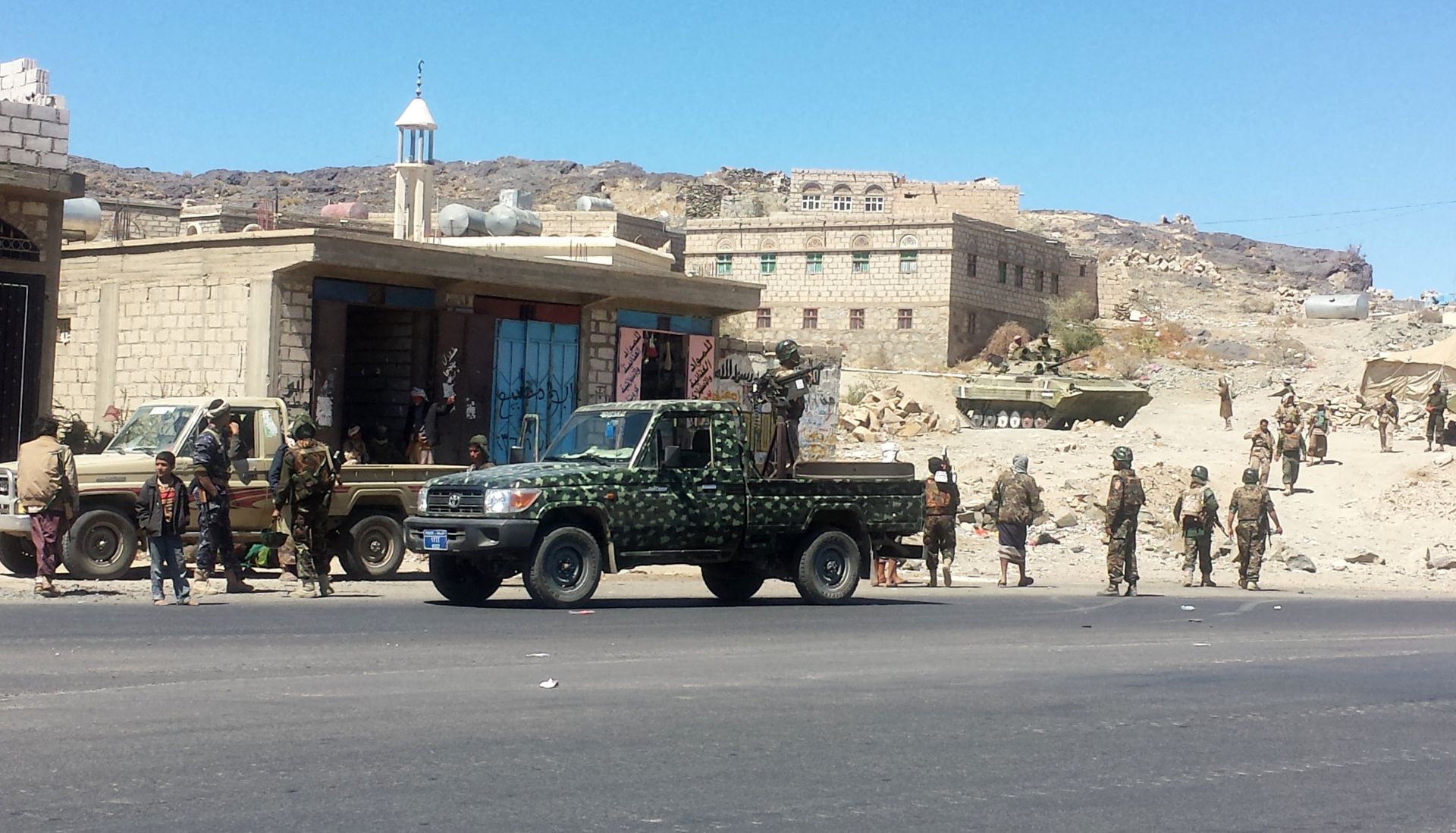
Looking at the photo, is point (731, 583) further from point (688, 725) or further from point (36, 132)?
point (36, 132)

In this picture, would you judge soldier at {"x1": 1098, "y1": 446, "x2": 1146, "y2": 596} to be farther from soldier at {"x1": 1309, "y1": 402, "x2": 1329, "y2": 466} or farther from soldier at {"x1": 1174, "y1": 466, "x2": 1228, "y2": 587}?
soldier at {"x1": 1309, "y1": 402, "x2": 1329, "y2": 466}

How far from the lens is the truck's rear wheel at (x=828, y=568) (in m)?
17.3

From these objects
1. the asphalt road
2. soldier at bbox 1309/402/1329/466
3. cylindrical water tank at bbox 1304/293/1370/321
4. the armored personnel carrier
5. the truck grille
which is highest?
cylindrical water tank at bbox 1304/293/1370/321

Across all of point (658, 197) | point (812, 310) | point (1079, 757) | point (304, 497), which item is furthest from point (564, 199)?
point (1079, 757)

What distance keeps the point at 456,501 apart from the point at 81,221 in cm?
1809

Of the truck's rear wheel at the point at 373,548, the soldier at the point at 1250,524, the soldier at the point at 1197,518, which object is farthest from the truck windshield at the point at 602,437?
the soldier at the point at 1250,524

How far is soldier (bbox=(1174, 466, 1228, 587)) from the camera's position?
23531mm

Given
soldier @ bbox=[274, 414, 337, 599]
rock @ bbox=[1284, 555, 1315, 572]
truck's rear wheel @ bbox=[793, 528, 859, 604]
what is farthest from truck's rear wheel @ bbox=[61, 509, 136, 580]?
rock @ bbox=[1284, 555, 1315, 572]

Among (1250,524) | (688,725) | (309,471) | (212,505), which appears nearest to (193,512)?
(212,505)

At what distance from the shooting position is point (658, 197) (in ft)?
359

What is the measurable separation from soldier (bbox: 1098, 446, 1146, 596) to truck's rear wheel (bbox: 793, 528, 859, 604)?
5.22m

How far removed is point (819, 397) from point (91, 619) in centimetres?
2461

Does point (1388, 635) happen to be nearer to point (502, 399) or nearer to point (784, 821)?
point (784, 821)

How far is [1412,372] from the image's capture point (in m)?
48.4
